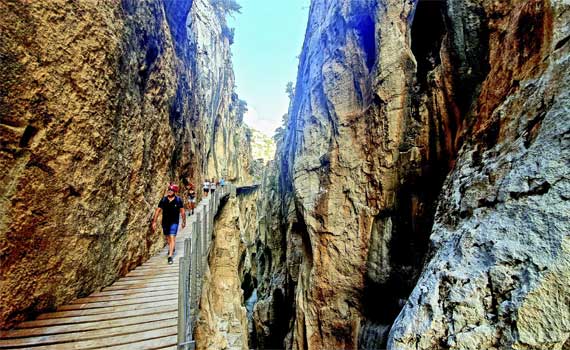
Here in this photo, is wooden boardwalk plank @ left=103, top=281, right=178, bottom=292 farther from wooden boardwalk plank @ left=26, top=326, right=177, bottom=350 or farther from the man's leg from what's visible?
wooden boardwalk plank @ left=26, top=326, right=177, bottom=350

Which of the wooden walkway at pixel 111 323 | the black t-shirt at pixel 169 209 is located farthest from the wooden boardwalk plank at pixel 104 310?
the black t-shirt at pixel 169 209

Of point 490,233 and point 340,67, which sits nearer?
point 490,233

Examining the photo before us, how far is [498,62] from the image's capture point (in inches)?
182

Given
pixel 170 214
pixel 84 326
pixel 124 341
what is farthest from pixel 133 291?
pixel 170 214

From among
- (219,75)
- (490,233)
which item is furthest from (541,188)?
(219,75)

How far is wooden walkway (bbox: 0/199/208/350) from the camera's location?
3.01 m

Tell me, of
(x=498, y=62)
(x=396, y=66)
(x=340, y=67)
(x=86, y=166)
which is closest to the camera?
(x=86, y=166)

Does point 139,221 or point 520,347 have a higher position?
point 139,221

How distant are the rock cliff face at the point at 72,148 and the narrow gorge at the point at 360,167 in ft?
0.08

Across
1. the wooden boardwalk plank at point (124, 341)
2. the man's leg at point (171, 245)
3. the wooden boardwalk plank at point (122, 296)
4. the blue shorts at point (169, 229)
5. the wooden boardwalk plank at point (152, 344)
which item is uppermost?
the blue shorts at point (169, 229)

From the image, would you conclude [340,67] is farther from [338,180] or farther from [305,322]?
[305,322]

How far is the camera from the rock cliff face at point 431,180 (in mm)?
2746

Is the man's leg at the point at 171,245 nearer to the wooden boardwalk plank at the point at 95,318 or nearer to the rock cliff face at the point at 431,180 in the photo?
the wooden boardwalk plank at the point at 95,318

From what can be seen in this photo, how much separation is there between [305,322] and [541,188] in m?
7.58
